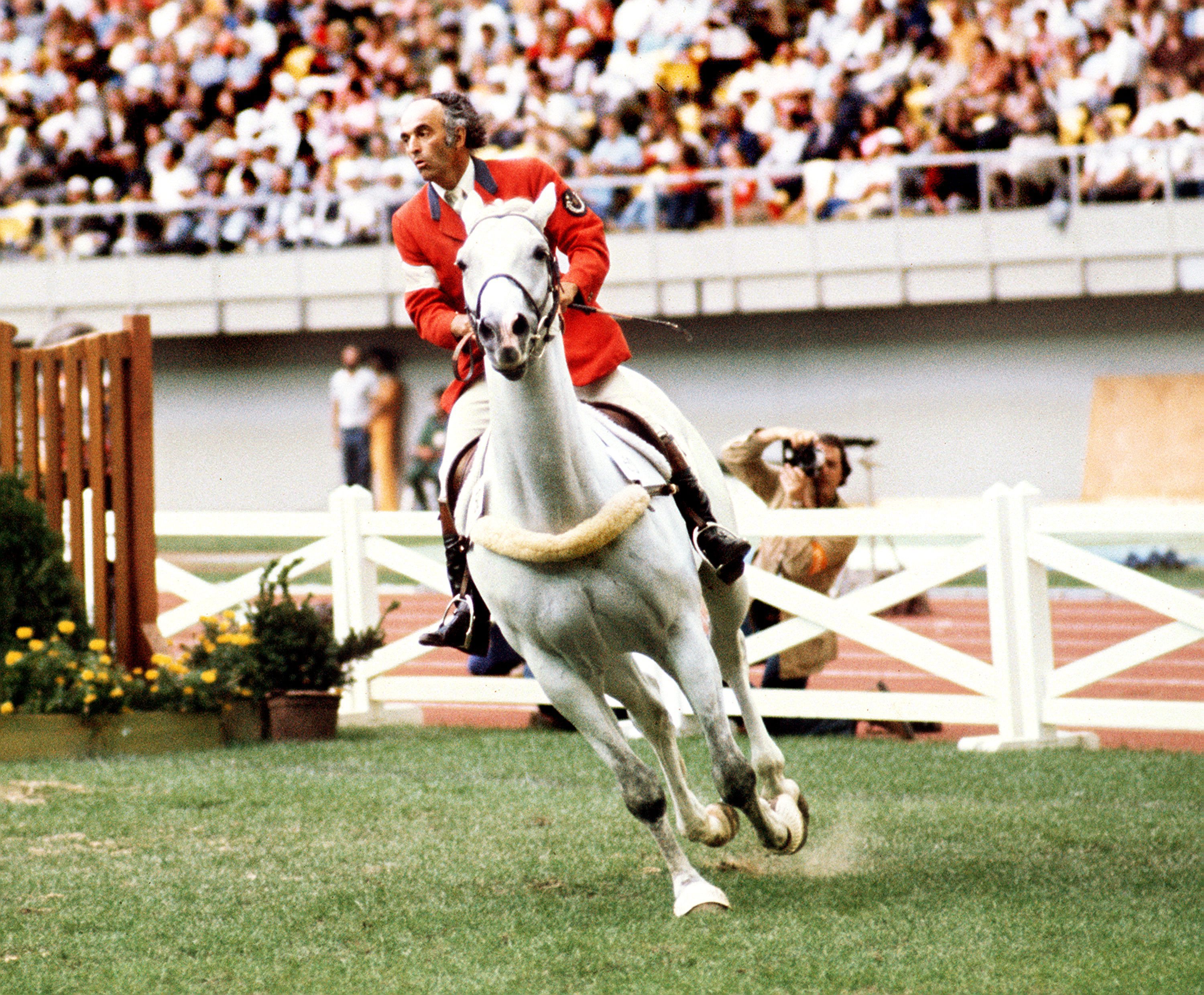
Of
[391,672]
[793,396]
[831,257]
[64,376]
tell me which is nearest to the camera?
[64,376]

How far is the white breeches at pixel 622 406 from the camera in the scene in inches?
248

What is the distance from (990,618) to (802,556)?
3.92ft

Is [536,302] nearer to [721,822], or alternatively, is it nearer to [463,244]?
[463,244]

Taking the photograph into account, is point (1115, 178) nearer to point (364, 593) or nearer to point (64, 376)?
point (364, 593)

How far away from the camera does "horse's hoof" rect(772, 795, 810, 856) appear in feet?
20.9

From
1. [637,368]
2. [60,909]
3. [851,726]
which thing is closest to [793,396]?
[637,368]

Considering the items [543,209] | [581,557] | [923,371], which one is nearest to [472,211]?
[543,209]

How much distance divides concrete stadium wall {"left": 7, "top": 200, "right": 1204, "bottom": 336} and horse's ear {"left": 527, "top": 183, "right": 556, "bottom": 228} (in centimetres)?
1430

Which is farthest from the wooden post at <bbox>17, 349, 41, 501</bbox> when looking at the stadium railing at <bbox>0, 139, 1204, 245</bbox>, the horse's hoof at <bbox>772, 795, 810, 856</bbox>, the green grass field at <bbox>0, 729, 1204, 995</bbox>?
the stadium railing at <bbox>0, 139, 1204, 245</bbox>

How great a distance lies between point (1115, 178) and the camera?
64.3ft

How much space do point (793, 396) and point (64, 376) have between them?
14.5m

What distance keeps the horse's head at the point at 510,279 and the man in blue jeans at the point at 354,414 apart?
18.2 metres

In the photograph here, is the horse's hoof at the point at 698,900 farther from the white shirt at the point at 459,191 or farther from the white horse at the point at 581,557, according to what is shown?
the white shirt at the point at 459,191

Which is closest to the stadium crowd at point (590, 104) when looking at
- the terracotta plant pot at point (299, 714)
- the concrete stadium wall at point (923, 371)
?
the concrete stadium wall at point (923, 371)
